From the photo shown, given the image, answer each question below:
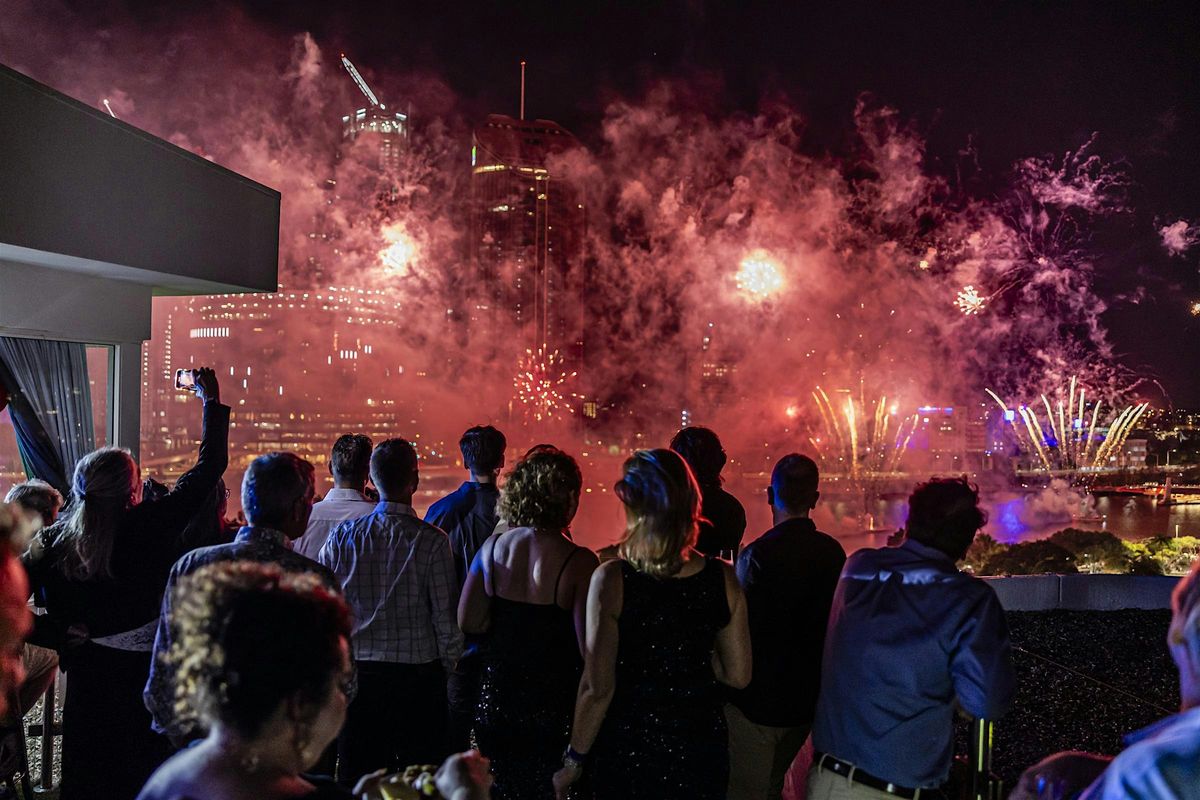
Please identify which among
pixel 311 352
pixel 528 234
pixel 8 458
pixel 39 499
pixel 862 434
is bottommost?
pixel 862 434

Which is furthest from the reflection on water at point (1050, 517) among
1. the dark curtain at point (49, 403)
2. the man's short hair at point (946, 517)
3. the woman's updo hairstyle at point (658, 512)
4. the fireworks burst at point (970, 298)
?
the woman's updo hairstyle at point (658, 512)

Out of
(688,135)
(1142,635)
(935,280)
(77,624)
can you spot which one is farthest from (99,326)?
(935,280)

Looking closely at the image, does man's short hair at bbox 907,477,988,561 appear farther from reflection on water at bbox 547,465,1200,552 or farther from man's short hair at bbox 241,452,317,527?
reflection on water at bbox 547,465,1200,552

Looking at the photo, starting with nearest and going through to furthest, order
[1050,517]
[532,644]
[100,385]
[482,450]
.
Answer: [532,644] < [482,450] < [100,385] < [1050,517]

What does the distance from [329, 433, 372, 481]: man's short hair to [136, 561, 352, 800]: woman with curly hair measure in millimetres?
2718

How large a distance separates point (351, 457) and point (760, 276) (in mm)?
30143

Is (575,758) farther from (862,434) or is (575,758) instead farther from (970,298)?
(862,434)

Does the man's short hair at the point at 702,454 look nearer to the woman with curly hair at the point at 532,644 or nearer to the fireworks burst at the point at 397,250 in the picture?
the woman with curly hair at the point at 532,644

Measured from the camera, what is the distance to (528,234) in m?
47.2

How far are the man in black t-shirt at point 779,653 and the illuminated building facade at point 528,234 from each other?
125 feet

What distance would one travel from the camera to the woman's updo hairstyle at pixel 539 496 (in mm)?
3283

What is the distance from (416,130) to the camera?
97.4 ft

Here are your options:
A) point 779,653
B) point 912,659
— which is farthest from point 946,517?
point 779,653

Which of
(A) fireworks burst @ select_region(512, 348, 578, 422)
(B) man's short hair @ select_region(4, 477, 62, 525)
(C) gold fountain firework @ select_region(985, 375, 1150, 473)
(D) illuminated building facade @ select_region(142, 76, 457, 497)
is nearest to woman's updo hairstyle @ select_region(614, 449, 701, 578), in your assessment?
(B) man's short hair @ select_region(4, 477, 62, 525)
